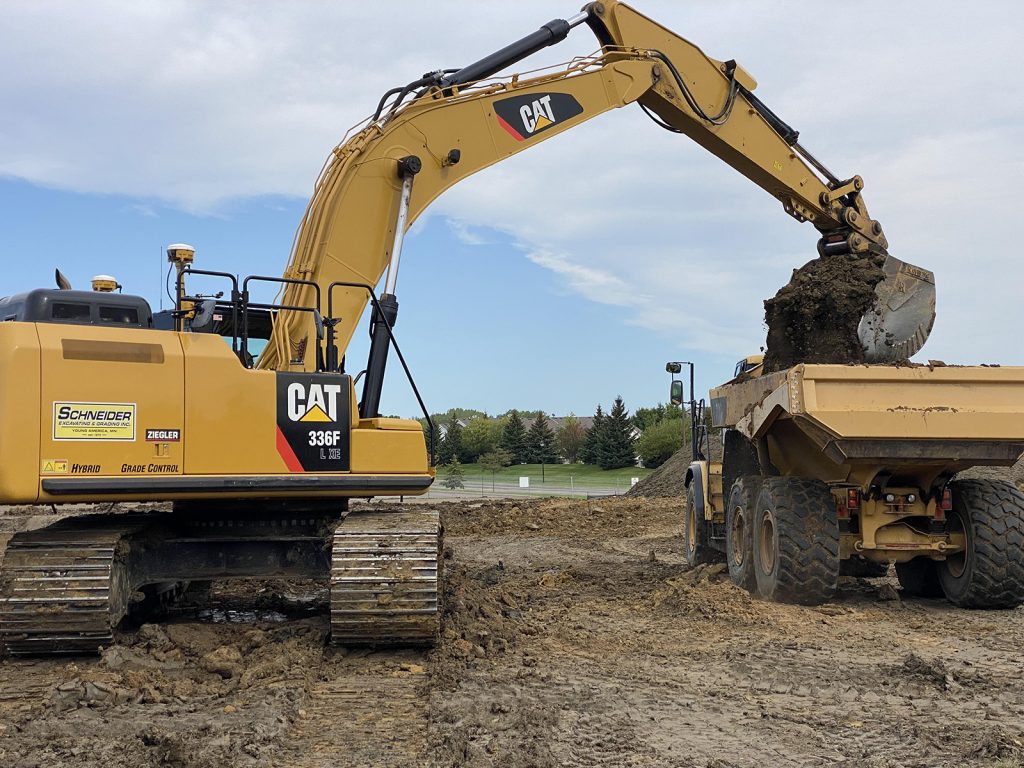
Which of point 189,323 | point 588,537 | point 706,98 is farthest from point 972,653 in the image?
point 588,537

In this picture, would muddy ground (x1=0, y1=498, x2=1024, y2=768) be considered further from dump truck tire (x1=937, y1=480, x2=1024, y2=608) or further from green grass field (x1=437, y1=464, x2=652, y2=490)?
green grass field (x1=437, y1=464, x2=652, y2=490)

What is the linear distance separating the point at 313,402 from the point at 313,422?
0.14 metres

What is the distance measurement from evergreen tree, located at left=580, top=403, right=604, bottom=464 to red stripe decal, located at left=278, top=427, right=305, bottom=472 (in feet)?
171

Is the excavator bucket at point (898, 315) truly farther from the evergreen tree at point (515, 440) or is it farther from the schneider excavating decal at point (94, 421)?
the evergreen tree at point (515, 440)

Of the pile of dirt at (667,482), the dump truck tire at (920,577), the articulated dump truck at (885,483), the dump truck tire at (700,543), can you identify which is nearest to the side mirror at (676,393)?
the dump truck tire at (700,543)

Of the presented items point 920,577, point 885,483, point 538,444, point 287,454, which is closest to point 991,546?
point 885,483

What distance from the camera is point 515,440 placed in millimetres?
63938

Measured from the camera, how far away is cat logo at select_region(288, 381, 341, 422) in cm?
706

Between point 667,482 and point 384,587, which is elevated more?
point 384,587

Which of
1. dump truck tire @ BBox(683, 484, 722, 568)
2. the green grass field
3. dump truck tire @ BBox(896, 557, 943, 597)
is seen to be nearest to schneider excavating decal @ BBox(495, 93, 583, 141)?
dump truck tire @ BBox(683, 484, 722, 568)

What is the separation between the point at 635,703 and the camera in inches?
230

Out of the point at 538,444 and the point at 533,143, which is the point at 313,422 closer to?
the point at 533,143

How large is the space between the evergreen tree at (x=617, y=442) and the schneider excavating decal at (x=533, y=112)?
48.4 m

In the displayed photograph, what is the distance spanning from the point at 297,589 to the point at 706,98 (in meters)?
7.04
